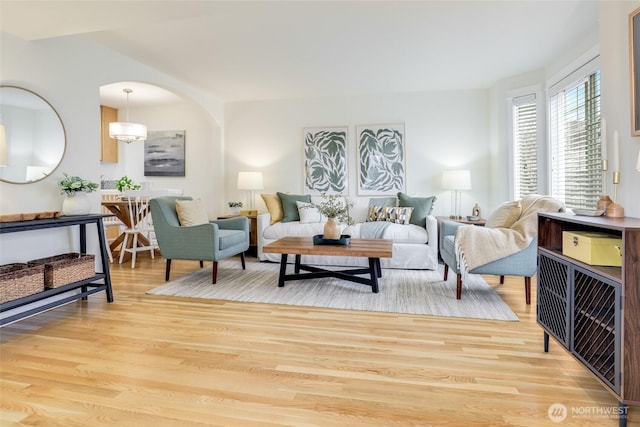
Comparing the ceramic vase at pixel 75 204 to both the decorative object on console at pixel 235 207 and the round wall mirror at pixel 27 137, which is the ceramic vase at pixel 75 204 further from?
the decorative object on console at pixel 235 207

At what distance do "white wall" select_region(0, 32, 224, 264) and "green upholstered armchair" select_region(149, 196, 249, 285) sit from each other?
1.94ft

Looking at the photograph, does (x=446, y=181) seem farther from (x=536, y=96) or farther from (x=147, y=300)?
(x=147, y=300)

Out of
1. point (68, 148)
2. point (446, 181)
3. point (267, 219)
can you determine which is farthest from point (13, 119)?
point (446, 181)

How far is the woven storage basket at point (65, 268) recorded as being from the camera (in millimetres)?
2527

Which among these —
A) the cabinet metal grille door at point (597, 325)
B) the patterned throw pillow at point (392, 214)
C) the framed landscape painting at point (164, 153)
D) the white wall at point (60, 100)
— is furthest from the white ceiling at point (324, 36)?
the cabinet metal grille door at point (597, 325)

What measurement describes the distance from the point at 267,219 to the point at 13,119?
Answer: 9.19ft

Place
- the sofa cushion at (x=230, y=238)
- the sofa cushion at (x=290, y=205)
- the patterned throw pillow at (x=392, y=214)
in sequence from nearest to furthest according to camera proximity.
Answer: the sofa cushion at (x=230, y=238), the patterned throw pillow at (x=392, y=214), the sofa cushion at (x=290, y=205)

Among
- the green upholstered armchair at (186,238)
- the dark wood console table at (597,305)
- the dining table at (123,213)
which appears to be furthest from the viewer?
the dining table at (123,213)

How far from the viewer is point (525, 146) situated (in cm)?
423

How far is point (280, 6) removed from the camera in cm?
229

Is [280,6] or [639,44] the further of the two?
[280,6]

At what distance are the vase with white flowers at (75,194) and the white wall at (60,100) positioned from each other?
0.15m

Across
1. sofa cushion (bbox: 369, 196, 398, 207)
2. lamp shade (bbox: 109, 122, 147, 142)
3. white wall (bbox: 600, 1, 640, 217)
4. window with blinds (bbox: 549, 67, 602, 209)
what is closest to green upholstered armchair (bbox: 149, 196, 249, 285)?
lamp shade (bbox: 109, 122, 147, 142)

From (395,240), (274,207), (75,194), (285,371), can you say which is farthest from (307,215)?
(285,371)
